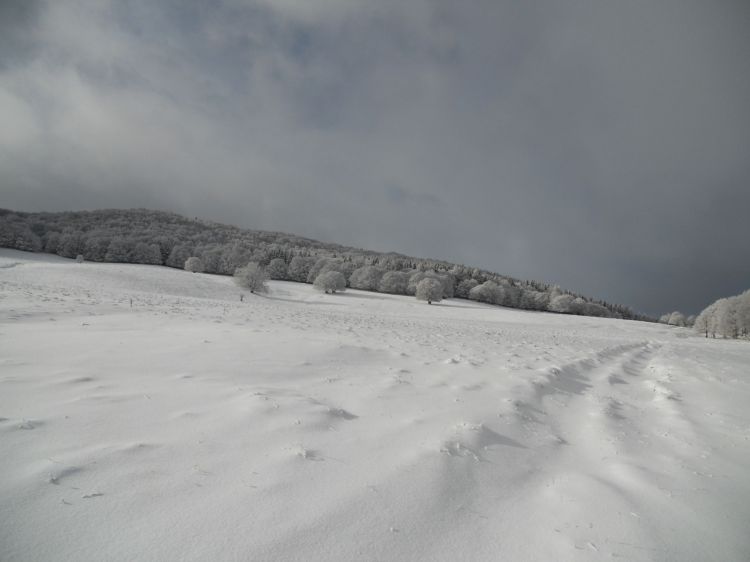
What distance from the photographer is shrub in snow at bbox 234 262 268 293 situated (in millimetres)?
51094

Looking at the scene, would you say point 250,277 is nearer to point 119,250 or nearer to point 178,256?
point 178,256

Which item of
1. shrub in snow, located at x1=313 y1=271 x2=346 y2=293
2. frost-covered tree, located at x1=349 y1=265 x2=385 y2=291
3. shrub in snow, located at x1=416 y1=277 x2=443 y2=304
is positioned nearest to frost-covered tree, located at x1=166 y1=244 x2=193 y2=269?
frost-covered tree, located at x1=349 y1=265 x2=385 y2=291

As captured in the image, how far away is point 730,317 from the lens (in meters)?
44.3

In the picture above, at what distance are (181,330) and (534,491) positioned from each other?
11.0 metres

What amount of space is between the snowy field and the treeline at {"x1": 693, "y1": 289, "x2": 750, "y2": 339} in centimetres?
5346

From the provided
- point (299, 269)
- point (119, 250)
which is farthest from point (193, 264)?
point (119, 250)

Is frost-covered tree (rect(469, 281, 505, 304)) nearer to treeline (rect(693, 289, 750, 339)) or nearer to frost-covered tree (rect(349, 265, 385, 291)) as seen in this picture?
frost-covered tree (rect(349, 265, 385, 291))

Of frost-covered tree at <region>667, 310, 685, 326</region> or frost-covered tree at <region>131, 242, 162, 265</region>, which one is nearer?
frost-covered tree at <region>131, 242, 162, 265</region>

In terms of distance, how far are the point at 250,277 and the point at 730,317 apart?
70798 millimetres

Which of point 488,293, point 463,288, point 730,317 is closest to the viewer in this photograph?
point 730,317

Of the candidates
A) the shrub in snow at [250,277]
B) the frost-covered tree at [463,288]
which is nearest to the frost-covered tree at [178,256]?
the shrub in snow at [250,277]

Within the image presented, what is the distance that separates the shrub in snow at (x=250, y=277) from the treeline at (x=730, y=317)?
69.4 meters

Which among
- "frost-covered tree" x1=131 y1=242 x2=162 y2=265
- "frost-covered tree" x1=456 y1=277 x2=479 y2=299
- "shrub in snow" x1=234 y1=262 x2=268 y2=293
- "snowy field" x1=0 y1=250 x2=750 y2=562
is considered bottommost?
"snowy field" x1=0 y1=250 x2=750 y2=562

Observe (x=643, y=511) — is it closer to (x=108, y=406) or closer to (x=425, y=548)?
(x=425, y=548)
